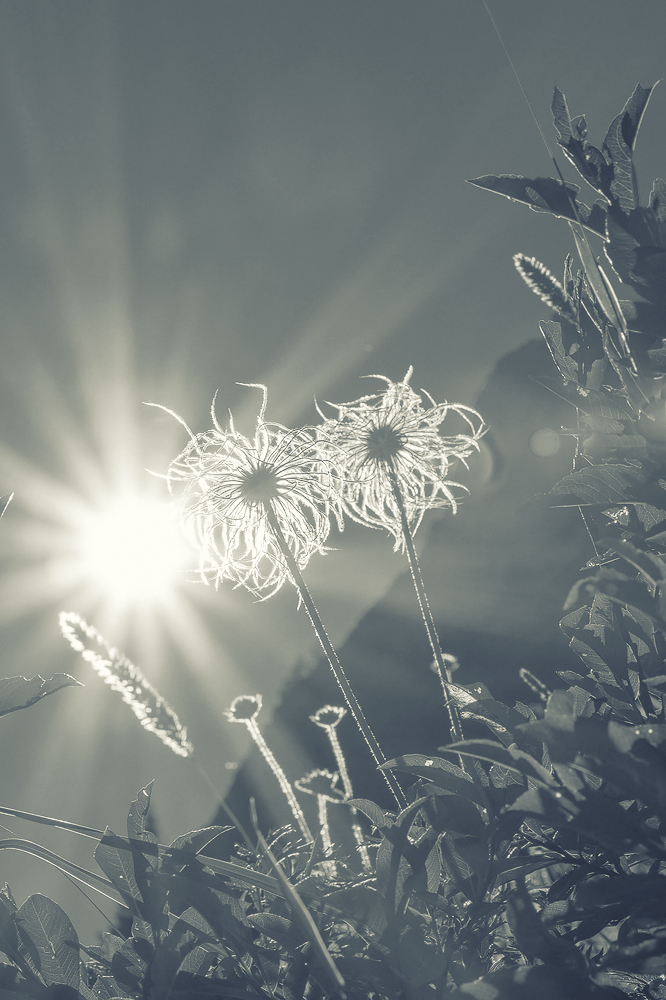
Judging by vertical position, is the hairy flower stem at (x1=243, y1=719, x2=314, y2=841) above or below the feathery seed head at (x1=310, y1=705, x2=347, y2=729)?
below

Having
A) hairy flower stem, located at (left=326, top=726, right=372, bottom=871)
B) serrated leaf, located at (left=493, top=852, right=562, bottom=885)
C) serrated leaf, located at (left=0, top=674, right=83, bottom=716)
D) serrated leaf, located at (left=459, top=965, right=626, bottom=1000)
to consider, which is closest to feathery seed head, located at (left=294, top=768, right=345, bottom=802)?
hairy flower stem, located at (left=326, top=726, right=372, bottom=871)

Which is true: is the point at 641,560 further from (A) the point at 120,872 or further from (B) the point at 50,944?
(B) the point at 50,944

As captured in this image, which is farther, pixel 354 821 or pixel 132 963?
pixel 354 821

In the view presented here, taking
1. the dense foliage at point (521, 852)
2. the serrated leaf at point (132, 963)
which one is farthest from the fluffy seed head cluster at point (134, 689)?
the serrated leaf at point (132, 963)

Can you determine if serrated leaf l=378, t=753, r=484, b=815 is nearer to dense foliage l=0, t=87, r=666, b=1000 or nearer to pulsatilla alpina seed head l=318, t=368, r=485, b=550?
dense foliage l=0, t=87, r=666, b=1000

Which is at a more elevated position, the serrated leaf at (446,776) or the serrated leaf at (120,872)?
the serrated leaf at (446,776)

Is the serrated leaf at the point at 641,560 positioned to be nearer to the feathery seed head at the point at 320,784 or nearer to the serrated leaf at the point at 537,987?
the serrated leaf at the point at 537,987

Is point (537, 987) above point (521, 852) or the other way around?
the other way around

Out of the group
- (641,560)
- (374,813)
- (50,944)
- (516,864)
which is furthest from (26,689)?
(641,560)
